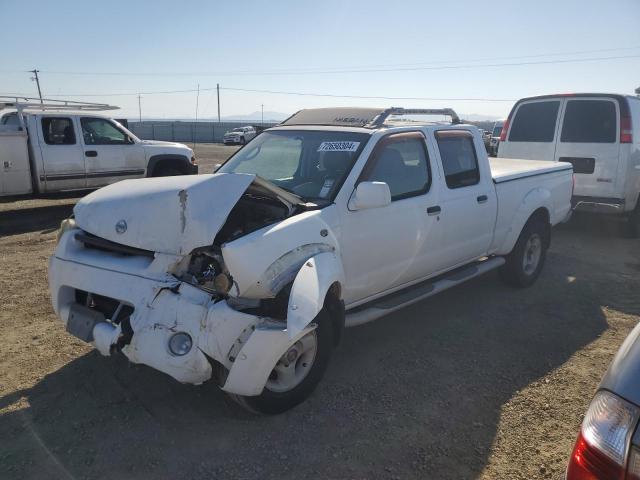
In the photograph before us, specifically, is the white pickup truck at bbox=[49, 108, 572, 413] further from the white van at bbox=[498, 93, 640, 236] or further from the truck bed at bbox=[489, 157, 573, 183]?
the white van at bbox=[498, 93, 640, 236]

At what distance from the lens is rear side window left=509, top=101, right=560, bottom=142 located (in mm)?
8477

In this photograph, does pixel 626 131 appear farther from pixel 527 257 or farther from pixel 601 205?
pixel 527 257

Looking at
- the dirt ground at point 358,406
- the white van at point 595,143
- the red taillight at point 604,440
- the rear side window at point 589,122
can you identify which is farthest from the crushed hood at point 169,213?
the rear side window at point 589,122

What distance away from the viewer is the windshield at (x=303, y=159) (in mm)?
3916

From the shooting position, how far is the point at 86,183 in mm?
10297

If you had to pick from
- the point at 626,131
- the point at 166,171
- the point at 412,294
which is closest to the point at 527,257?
the point at 412,294

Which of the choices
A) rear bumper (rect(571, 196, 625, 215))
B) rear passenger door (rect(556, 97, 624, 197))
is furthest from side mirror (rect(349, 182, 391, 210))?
rear passenger door (rect(556, 97, 624, 197))

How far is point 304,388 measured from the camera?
3322 mm

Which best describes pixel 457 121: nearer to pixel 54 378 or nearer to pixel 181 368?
pixel 181 368

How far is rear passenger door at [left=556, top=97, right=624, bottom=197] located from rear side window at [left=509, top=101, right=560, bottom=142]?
0.64ft

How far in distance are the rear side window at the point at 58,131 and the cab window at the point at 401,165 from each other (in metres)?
8.04

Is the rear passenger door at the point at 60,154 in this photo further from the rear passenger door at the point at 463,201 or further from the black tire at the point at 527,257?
the black tire at the point at 527,257

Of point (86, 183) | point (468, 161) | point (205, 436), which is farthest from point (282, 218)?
point (86, 183)

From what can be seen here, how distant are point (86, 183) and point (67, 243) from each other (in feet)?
24.9
